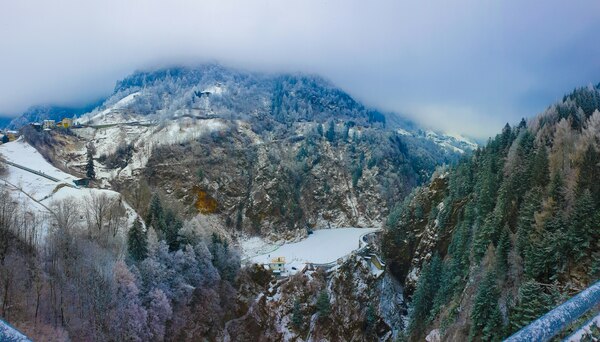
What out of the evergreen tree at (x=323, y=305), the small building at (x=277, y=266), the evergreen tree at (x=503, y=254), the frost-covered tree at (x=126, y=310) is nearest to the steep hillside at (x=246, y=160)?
the small building at (x=277, y=266)

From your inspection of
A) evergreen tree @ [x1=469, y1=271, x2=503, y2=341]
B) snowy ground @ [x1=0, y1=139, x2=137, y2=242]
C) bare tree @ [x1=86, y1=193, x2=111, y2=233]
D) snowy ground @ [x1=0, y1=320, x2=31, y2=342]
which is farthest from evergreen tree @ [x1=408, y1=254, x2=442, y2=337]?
snowy ground @ [x1=0, y1=320, x2=31, y2=342]

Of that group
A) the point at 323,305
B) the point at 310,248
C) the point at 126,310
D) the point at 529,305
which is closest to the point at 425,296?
the point at 323,305

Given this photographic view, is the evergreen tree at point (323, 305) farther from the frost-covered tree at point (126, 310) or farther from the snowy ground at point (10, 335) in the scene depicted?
the snowy ground at point (10, 335)

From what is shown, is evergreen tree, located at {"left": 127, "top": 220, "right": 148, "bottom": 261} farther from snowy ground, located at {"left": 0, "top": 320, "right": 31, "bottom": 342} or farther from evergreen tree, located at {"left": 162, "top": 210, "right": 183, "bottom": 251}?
snowy ground, located at {"left": 0, "top": 320, "right": 31, "bottom": 342}

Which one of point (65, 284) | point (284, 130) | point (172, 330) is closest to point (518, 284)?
point (172, 330)

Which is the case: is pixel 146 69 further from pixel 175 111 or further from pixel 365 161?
pixel 365 161

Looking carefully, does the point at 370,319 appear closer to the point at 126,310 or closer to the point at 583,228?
the point at 583,228
